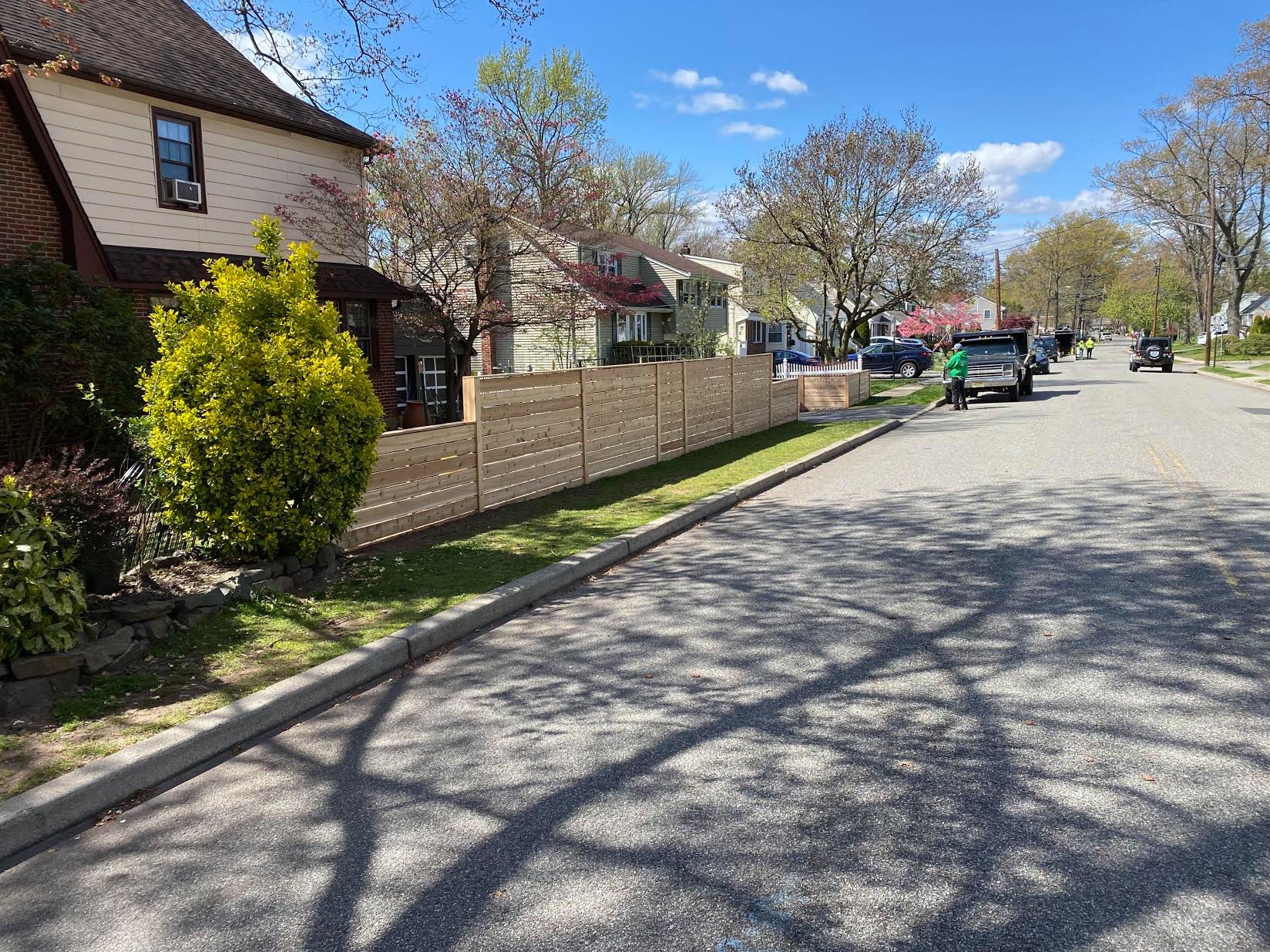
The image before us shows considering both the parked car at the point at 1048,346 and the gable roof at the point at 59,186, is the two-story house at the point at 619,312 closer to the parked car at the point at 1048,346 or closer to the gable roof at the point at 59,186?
the gable roof at the point at 59,186

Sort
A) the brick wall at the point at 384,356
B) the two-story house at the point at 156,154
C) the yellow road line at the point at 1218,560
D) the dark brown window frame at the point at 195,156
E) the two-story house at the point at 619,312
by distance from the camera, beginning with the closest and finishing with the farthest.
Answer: the yellow road line at the point at 1218,560, the two-story house at the point at 156,154, the dark brown window frame at the point at 195,156, the brick wall at the point at 384,356, the two-story house at the point at 619,312

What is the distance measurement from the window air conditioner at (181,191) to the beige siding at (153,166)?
22 centimetres

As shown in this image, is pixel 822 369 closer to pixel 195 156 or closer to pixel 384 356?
pixel 384 356

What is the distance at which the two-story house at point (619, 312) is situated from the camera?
22.7m

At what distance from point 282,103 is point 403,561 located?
1331 centimetres

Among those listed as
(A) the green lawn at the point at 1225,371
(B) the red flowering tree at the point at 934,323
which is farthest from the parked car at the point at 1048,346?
(B) the red flowering tree at the point at 934,323

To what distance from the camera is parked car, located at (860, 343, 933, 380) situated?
46.0 meters

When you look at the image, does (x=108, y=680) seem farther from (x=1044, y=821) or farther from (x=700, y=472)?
(x=700, y=472)

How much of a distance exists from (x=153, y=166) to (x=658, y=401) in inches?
363

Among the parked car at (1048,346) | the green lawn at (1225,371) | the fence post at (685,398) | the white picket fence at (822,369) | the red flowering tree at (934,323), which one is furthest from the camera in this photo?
the red flowering tree at (934,323)

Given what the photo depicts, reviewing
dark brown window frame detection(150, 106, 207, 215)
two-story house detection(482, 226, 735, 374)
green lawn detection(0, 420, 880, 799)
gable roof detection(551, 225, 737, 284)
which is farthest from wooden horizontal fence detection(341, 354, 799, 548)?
gable roof detection(551, 225, 737, 284)

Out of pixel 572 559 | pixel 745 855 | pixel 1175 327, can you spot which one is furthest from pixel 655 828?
pixel 1175 327

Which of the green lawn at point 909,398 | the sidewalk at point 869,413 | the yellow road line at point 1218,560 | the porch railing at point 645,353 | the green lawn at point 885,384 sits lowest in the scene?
the yellow road line at point 1218,560

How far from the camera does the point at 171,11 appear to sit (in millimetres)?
17641
